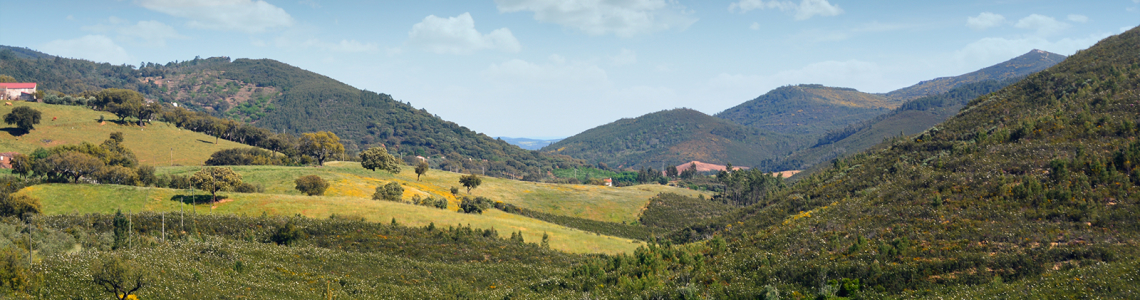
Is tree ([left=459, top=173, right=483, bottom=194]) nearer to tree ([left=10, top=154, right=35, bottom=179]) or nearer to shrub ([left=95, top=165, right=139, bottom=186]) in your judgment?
shrub ([left=95, top=165, right=139, bottom=186])

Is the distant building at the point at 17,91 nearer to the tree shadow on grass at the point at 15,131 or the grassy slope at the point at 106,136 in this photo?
the grassy slope at the point at 106,136

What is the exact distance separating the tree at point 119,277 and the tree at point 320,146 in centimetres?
10918

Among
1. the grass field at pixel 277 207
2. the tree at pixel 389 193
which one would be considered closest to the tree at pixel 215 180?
the grass field at pixel 277 207

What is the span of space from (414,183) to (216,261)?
7118cm

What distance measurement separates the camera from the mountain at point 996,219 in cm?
2139

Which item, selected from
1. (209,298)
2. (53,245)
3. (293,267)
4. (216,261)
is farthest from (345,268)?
(53,245)

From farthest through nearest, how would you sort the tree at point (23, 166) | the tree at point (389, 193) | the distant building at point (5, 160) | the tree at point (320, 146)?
1. the tree at point (320, 146)
2. the distant building at point (5, 160)
3. the tree at point (389, 193)
4. the tree at point (23, 166)

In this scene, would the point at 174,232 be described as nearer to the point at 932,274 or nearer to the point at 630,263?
the point at 630,263

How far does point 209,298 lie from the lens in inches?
821

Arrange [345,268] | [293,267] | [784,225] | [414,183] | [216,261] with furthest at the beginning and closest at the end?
[414,183] < [784,225] < [345,268] < [293,267] < [216,261]

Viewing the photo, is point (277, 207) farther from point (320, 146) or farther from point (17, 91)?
point (17, 91)

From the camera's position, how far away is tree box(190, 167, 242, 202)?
61.3 m

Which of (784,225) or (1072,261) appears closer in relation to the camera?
(1072,261)

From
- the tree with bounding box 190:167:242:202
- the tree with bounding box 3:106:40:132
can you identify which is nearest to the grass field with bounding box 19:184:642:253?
the tree with bounding box 190:167:242:202
